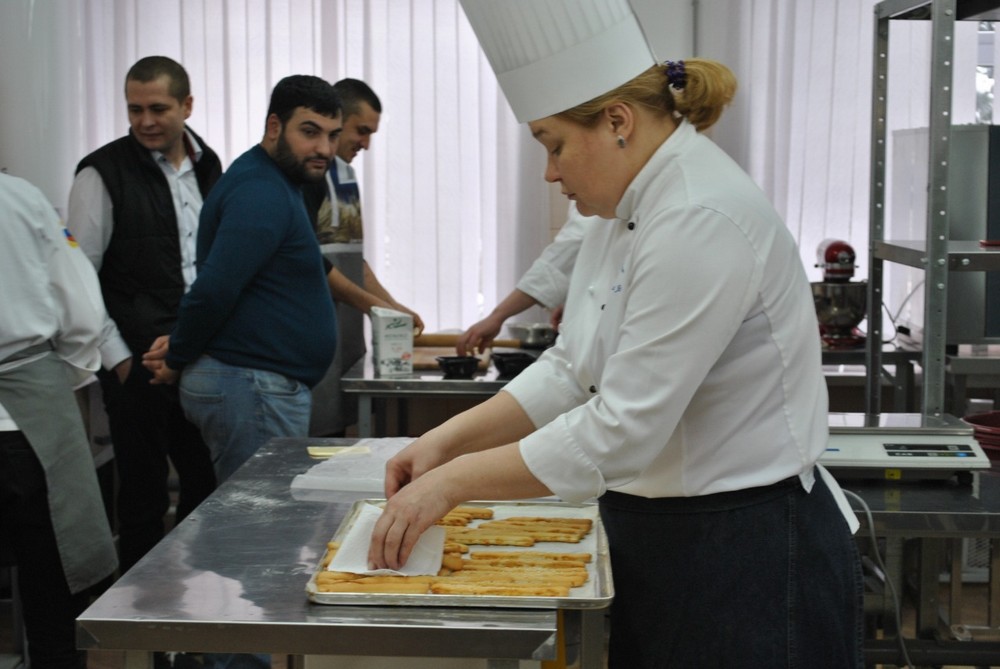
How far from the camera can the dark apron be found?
2.25m

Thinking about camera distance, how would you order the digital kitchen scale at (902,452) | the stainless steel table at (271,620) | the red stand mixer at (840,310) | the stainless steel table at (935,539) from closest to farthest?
the stainless steel table at (271,620) → the stainless steel table at (935,539) → the digital kitchen scale at (902,452) → the red stand mixer at (840,310)

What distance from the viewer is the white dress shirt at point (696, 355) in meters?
1.28

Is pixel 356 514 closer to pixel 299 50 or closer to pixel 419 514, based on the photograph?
pixel 419 514

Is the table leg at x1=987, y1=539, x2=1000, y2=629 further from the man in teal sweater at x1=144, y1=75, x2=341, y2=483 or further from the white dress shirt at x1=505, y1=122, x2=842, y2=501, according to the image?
the man in teal sweater at x1=144, y1=75, x2=341, y2=483

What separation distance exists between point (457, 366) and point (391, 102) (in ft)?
5.00

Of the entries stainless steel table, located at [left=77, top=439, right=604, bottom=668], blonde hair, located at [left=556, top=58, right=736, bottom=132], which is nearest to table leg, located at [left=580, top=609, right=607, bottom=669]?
stainless steel table, located at [left=77, top=439, right=604, bottom=668]

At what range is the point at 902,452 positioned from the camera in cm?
207

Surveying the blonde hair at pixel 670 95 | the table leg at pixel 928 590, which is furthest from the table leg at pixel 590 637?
the table leg at pixel 928 590

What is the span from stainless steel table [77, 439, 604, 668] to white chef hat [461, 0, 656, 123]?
610 mm

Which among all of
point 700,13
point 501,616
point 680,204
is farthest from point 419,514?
point 700,13

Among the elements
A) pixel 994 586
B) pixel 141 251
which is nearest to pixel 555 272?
pixel 141 251

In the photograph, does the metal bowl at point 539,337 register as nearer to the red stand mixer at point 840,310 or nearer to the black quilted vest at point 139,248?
the red stand mixer at point 840,310

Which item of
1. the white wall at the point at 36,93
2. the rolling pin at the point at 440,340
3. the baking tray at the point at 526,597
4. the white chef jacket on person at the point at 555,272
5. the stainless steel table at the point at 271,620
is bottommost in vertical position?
the stainless steel table at the point at 271,620

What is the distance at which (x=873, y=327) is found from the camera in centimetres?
262
